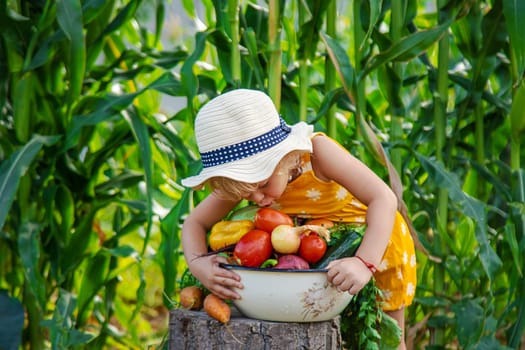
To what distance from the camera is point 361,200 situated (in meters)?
2.15

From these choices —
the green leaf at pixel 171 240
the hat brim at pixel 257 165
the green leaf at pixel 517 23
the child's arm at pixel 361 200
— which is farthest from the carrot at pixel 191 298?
the green leaf at pixel 517 23

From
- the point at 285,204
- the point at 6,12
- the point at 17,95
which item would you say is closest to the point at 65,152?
the point at 17,95

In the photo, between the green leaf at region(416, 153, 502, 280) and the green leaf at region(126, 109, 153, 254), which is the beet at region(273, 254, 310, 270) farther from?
the green leaf at region(126, 109, 153, 254)

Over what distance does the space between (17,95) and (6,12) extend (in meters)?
0.29

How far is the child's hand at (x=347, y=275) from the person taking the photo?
1965mm

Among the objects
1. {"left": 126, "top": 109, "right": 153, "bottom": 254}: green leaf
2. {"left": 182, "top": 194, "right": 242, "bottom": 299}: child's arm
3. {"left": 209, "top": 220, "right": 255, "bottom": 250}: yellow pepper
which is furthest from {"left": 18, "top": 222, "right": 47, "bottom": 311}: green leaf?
{"left": 209, "top": 220, "right": 255, "bottom": 250}: yellow pepper

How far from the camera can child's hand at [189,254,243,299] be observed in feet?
6.67

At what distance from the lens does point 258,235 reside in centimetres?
203

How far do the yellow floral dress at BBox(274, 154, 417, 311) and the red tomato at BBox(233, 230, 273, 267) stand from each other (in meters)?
0.27

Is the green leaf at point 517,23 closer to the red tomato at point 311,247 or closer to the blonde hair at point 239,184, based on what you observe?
the blonde hair at point 239,184

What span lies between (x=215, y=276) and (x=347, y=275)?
0.99ft

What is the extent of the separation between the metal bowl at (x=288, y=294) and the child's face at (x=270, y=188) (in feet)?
0.53

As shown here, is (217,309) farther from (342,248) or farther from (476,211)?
(476,211)

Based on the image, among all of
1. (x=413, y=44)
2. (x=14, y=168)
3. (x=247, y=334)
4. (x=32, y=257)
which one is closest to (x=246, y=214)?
(x=247, y=334)
